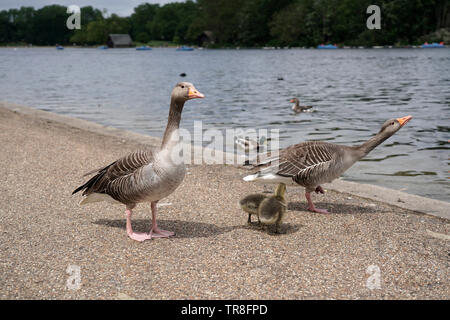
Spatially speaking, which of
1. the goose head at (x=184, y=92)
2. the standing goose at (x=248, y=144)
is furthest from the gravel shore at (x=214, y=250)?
the standing goose at (x=248, y=144)

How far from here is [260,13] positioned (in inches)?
5399

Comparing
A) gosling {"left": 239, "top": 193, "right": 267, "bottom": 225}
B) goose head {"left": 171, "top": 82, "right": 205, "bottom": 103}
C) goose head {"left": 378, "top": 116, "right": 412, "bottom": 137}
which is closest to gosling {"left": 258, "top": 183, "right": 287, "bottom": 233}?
gosling {"left": 239, "top": 193, "right": 267, "bottom": 225}

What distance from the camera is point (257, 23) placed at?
137 metres

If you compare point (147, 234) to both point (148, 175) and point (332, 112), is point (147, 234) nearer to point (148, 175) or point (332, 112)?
point (148, 175)

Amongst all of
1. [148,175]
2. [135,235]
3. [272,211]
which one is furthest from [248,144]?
[148,175]

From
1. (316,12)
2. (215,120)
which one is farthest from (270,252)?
(316,12)

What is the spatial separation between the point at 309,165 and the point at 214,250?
2.21m

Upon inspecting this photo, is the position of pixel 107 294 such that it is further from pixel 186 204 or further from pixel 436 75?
pixel 436 75

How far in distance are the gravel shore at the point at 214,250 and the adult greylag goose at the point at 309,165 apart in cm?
58

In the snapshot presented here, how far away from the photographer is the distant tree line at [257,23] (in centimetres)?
9300

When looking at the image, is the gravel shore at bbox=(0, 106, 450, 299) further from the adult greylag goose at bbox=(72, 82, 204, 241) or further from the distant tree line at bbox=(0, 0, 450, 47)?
the distant tree line at bbox=(0, 0, 450, 47)

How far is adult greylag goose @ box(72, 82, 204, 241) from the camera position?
16.6 feet

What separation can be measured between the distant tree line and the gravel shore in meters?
93.1

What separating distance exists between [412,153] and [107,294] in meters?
9.78
